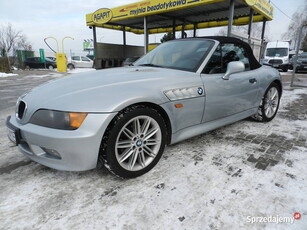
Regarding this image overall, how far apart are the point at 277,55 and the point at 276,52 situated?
0.39 m

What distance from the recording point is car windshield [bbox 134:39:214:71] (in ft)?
8.29

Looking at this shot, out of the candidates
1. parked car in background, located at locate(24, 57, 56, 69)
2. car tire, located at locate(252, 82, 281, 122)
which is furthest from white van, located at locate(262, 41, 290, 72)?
parked car in background, located at locate(24, 57, 56, 69)

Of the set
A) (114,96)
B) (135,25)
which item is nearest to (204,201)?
(114,96)

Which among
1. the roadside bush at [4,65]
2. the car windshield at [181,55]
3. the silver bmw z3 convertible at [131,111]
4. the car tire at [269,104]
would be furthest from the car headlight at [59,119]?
the roadside bush at [4,65]

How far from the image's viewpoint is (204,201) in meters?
1.67

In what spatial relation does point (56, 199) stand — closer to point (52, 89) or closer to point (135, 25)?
point (52, 89)

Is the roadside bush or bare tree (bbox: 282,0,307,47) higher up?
bare tree (bbox: 282,0,307,47)

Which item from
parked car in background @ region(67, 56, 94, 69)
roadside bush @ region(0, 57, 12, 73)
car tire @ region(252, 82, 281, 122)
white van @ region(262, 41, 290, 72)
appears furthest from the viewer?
parked car in background @ region(67, 56, 94, 69)

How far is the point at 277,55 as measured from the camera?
16719 mm

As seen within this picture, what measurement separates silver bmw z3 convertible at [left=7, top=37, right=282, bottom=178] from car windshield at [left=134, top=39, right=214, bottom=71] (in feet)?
0.04

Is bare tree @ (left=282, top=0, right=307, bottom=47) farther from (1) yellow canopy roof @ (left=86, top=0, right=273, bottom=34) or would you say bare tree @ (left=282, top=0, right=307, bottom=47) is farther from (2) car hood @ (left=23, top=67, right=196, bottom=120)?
(2) car hood @ (left=23, top=67, right=196, bottom=120)

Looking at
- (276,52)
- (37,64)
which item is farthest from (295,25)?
(37,64)

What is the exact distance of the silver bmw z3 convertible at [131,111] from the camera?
1.66 m

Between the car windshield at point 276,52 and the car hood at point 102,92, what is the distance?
17.9 metres
